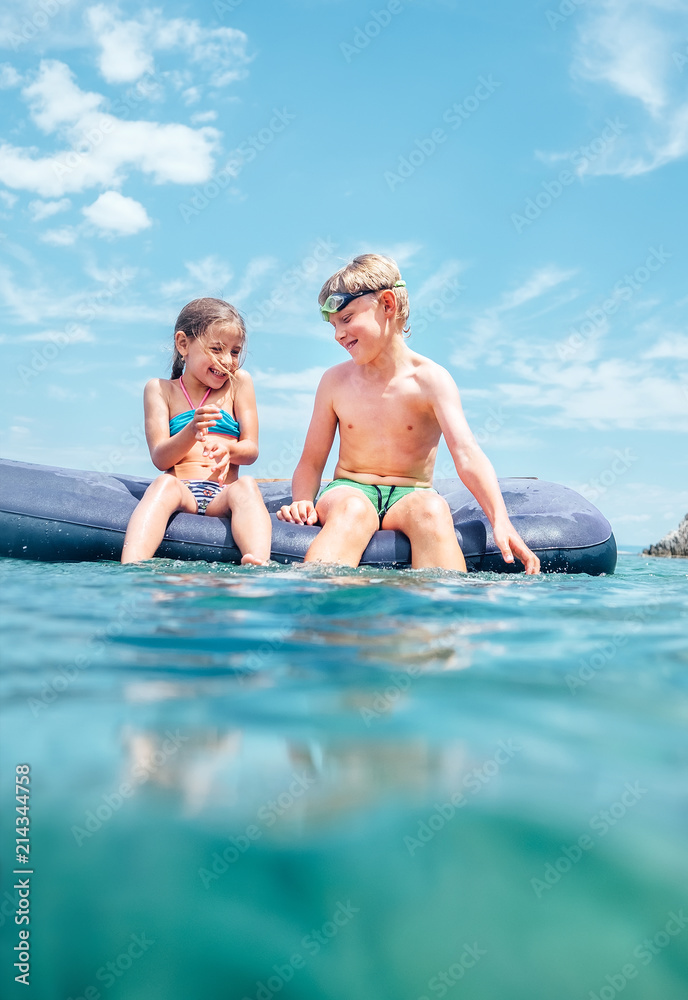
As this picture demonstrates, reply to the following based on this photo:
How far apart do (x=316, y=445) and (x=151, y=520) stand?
0.95 meters

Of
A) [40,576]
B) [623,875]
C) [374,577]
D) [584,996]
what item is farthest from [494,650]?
[40,576]

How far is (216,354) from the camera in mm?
4066

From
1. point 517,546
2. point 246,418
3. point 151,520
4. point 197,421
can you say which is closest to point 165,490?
point 151,520

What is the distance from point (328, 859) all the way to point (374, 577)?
191cm

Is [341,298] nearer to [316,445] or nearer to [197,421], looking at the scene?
[316,445]

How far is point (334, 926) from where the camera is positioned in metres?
0.75

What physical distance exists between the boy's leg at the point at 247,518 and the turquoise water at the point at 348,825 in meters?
1.76

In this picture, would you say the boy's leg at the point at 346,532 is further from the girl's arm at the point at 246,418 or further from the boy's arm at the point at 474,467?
the girl's arm at the point at 246,418

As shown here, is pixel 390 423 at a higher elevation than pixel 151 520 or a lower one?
higher

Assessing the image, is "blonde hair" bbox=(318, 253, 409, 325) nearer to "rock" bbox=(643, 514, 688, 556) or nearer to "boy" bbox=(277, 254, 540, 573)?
"boy" bbox=(277, 254, 540, 573)

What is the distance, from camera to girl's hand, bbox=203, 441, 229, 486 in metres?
3.69

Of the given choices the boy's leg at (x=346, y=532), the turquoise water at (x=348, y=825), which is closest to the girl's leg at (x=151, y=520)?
the boy's leg at (x=346, y=532)

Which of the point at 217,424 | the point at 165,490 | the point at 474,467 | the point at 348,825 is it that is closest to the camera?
the point at 348,825

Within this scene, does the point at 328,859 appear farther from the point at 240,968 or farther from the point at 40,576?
the point at 40,576
